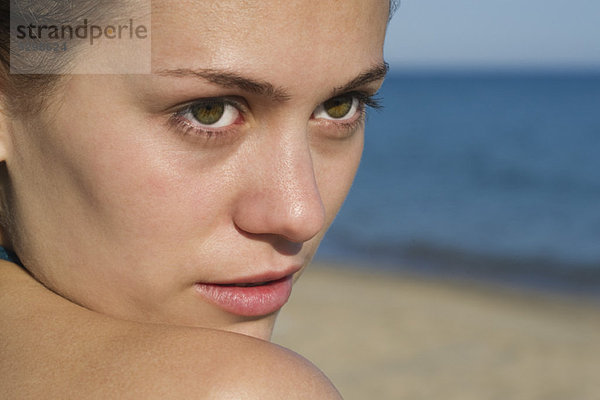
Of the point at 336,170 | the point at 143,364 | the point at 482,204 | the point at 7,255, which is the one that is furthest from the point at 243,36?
the point at 482,204

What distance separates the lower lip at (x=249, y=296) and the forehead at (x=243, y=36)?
437mm

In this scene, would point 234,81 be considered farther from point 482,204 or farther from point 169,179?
point 482,204

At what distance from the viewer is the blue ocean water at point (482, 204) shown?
12625 mm

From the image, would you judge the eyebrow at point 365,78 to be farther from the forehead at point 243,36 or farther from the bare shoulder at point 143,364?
the bare shoulder at point 143,364

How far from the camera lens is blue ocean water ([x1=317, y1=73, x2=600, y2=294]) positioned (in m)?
12.6

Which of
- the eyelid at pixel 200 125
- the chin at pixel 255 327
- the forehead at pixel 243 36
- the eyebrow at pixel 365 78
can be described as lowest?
the chin at pixel 255 327

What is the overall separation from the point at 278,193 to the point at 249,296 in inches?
9.1

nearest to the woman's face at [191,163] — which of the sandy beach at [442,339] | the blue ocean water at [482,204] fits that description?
the blue ocean water at [482,204]

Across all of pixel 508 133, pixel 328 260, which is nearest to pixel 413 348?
pixel 328 260

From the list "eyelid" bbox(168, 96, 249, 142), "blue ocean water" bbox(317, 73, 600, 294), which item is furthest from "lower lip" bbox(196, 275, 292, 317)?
"blue ocean water" bbox(317, 73, 600, 294)

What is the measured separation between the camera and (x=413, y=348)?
826cm

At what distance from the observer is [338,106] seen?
1.61 m

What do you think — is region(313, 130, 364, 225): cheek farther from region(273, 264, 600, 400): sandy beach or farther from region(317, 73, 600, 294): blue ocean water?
region(273, 264, 600, 400): sandy beach

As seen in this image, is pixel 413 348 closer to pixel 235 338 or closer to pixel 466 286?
pixel 466 286
